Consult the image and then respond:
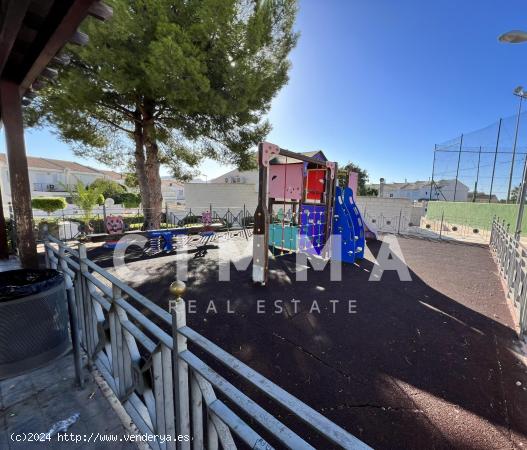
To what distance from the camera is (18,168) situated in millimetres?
3541

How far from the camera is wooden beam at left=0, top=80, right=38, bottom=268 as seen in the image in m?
3.34

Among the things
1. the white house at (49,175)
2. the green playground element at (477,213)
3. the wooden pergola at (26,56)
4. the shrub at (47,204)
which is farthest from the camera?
the white house at (49,175)

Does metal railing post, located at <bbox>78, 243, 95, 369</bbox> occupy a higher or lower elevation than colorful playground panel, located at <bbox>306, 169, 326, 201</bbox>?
lower

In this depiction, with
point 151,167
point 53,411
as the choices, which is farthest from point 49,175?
point 53,411

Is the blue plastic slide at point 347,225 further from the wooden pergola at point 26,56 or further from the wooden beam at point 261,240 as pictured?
the wooden pergola at point 26,56

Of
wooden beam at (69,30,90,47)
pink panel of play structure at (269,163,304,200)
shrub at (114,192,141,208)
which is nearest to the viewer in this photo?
wooden beam at (69,30,90,47)

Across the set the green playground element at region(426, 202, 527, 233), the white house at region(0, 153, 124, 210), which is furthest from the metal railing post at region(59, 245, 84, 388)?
the white house at region(0, 153, 124, 210)

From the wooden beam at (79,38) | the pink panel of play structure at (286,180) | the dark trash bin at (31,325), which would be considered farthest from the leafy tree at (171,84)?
the dark trash bin at (31,325)

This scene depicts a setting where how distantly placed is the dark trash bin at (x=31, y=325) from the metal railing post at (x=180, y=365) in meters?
1.18

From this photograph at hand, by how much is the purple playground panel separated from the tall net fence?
18.4 meters

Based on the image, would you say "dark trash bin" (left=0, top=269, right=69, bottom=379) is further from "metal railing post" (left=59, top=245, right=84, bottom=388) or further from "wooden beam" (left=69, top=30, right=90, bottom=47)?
"wooden beam" (left=69, top=30, right=90, bottom=47)

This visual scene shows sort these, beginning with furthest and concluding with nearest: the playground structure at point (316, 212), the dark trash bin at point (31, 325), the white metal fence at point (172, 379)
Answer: the playground structure at point (316, 212) < the dark trash bin at point (31, 325) < the white metal fence at point (172, 379)

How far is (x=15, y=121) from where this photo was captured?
341cm

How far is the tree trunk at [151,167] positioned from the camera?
947cm
